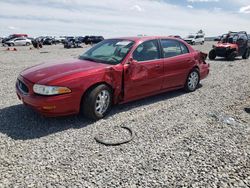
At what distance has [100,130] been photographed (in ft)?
14.8

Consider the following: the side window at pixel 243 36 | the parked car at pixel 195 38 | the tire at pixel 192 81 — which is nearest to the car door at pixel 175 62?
the tire at pixel 192 81

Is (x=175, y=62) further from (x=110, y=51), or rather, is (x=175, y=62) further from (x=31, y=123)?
(x=31, y=123)

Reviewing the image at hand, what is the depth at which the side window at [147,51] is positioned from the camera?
5.55m

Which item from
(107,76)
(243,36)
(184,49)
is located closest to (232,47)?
(243,36)

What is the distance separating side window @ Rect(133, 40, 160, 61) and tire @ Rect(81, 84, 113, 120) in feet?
3.43

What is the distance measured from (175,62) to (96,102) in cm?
255

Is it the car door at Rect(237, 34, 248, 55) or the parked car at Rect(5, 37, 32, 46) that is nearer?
the car door at Rect(237, 34, 248, 55)

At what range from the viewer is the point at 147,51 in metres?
5.82

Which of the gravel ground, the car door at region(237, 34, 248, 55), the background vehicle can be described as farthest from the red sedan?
the car door at region(237, 34, 248, 55)

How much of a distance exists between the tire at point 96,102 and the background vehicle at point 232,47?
12.9 m

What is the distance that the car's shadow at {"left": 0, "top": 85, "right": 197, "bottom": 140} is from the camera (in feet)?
14.1

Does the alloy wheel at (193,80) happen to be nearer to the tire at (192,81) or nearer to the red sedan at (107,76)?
the tire at (192,81)

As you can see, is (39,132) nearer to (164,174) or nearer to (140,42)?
(164,174)

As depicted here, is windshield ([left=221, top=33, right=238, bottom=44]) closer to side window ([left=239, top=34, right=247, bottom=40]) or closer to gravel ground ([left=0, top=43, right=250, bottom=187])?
side window ([left=239, top=34, right=247, bottom=40])
